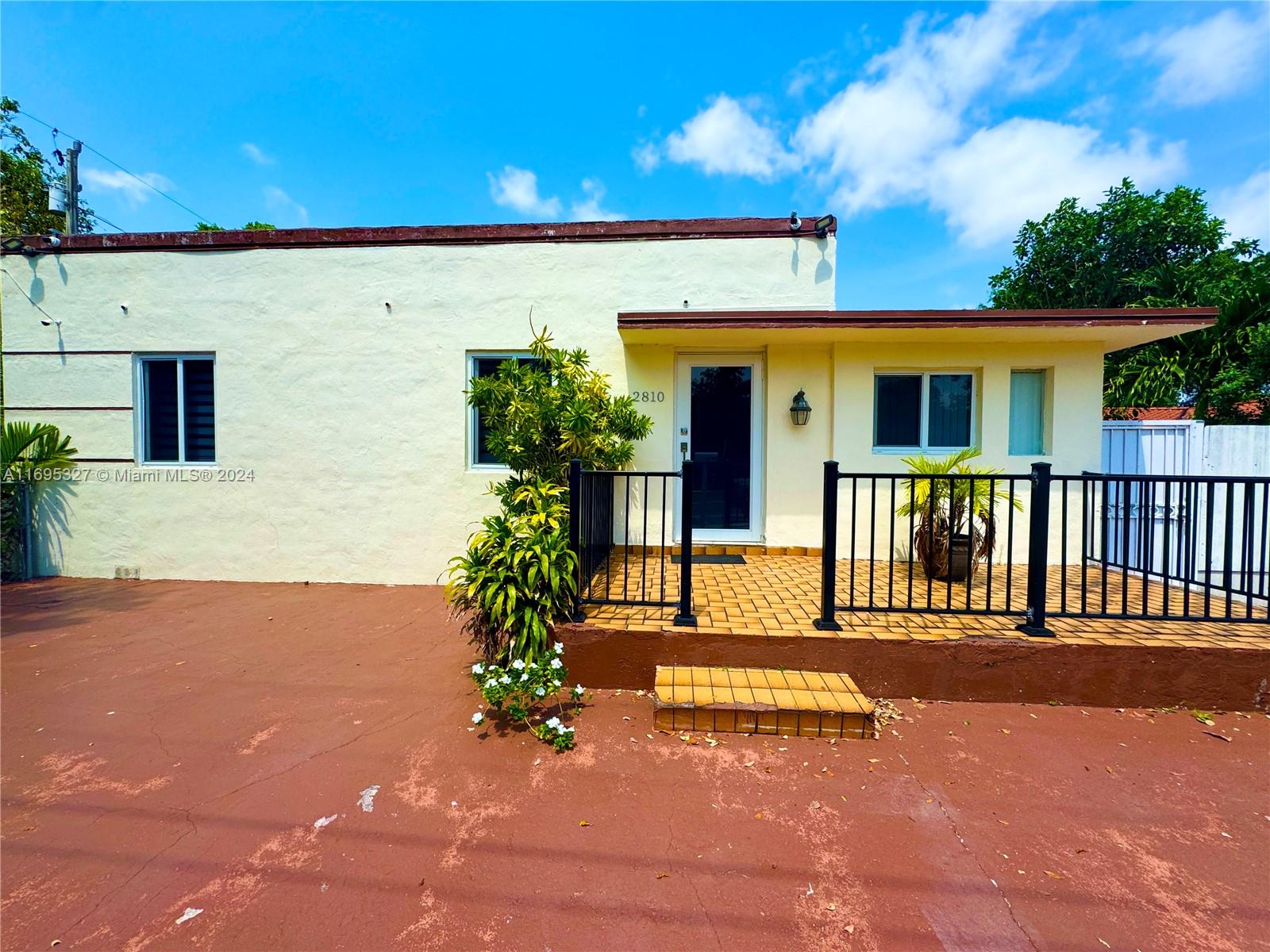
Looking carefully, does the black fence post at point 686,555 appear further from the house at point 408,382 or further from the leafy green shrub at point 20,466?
the leafy green shrub at point 20,466

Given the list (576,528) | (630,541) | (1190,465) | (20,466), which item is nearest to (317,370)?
(20,466)

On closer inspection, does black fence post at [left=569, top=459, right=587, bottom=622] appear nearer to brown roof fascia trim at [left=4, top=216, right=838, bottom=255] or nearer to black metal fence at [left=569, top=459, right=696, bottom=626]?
black metal fence at [left=569, top=459, right=696, bottom=626]

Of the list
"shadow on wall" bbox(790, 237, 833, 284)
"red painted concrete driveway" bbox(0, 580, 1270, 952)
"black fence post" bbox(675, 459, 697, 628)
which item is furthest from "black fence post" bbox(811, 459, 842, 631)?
"shadow on wall" bbox(790, 237, 833, 284)

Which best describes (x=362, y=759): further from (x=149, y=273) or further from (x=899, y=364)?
(x=149, y=273)

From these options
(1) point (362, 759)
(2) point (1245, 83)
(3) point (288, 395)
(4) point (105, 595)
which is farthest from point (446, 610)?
(2) point (1245, 83)

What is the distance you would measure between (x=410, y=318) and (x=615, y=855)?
5.61 meters

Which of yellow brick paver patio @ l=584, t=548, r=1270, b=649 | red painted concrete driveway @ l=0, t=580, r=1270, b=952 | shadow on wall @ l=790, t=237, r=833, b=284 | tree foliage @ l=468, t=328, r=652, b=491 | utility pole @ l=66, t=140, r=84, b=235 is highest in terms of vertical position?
utility pole @ l=66, t=140, r=84, b=235

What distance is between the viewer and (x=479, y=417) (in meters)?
5.76

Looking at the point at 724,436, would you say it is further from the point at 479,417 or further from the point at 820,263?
the point at 479,417

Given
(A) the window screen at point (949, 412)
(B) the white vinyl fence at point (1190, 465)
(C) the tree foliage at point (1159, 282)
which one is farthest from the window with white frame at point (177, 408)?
(C) the tree foliage at point (1159, 282)

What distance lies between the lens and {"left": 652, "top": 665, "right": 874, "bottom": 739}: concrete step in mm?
2734

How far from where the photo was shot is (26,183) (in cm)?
1043

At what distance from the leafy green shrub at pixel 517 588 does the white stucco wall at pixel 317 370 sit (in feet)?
7.71

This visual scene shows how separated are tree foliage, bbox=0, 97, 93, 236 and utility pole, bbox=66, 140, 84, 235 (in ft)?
3.26
